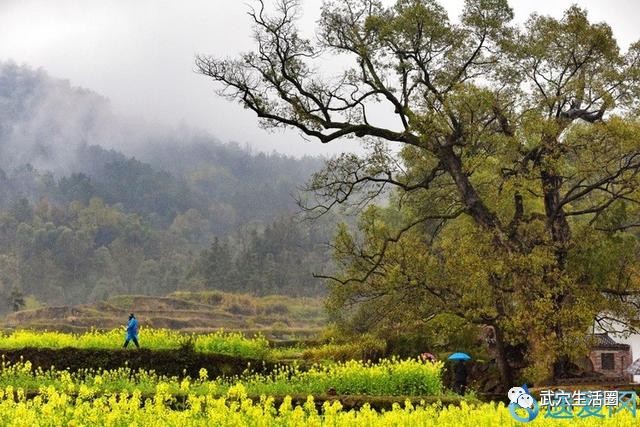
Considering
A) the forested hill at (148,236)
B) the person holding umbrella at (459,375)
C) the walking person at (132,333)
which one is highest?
the forested hill at (148,236)

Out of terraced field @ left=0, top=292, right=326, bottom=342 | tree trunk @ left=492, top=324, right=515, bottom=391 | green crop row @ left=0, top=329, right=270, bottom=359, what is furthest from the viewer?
terraced field @ left=0, top=292, right=326, bottom=342

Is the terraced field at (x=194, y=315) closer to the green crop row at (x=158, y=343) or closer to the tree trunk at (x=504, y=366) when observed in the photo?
the tree trunk at (x=504, y=366)

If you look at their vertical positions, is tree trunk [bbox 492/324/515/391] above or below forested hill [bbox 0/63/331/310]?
below

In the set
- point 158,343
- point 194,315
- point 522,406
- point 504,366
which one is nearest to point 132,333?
point 158,343

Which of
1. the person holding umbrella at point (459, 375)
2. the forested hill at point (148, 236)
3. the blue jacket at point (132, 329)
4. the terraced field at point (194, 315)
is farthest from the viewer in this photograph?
the forested hill at point (148, 236)

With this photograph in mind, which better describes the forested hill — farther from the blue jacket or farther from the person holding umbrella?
the person holding umbrella

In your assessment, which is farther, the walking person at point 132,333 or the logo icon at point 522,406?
the walking person at point 132,333

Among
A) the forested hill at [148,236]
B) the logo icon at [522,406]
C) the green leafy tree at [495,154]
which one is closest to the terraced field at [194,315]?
the forested hill at [148,236]

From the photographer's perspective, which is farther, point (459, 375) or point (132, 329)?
point (459, 375)

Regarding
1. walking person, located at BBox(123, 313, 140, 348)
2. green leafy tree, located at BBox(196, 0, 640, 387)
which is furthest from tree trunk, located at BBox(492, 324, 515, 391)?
walking person, located at BBox(123, 313, 140, 348)

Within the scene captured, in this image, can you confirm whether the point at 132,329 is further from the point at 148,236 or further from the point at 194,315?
the point at 148,236

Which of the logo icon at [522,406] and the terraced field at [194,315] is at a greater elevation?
the terraced field at [194,315]

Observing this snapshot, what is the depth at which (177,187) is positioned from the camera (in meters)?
152

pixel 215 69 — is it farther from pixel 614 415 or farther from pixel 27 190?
pixel 27 190
